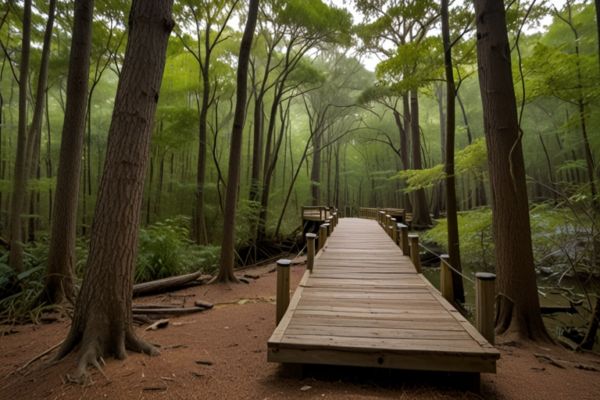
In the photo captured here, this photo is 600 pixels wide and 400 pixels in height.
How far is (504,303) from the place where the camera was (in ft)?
11.8

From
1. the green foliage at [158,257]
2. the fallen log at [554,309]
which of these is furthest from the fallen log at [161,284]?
the fallen log at [554,309]

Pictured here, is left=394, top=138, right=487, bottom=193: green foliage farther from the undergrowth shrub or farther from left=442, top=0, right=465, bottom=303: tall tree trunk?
the undergrowth shrub

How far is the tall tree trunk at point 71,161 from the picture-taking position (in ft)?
14.2

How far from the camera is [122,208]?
2.64 meters

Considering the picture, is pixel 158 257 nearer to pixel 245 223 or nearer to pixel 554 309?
pixel 245 223

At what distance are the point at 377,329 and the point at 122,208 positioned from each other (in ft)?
8.59

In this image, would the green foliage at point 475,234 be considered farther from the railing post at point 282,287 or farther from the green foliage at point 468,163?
the railing post at point 282,287

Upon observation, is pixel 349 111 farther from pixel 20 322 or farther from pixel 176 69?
pixel 20 322

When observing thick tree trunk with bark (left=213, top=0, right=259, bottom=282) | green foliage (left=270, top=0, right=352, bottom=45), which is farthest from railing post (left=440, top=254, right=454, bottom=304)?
green foliage (left=270, top=0, right=352, bottom=45)

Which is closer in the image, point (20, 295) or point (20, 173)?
point (20, 295)

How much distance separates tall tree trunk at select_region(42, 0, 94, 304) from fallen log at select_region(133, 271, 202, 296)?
943mm

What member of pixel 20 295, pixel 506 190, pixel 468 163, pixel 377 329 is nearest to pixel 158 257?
pixel 20 295

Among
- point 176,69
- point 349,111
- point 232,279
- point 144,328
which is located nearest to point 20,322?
point 144,328

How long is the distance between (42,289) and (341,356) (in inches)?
184
